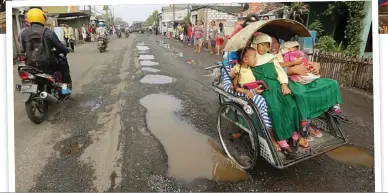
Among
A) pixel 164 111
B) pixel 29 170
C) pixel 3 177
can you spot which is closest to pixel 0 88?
pixel 3 177

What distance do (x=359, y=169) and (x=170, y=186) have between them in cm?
177

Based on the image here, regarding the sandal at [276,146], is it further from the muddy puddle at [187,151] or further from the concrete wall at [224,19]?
the concrete wall at [224,19]

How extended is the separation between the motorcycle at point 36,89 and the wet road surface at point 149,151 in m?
0.12

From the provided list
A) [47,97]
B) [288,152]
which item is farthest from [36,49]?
[288,152]

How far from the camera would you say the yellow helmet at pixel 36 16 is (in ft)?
9.27

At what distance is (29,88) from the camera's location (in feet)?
9.96

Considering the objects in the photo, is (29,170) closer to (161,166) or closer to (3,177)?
(3,177)

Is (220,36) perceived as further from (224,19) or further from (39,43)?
(39,43)

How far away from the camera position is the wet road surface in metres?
2.12

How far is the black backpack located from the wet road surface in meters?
0.58

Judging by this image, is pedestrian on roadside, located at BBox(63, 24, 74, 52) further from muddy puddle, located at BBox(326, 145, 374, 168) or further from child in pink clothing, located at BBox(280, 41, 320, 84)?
muddy puddle, located at BBox(326, 145, 374, 168)

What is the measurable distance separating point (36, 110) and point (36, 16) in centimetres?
123
